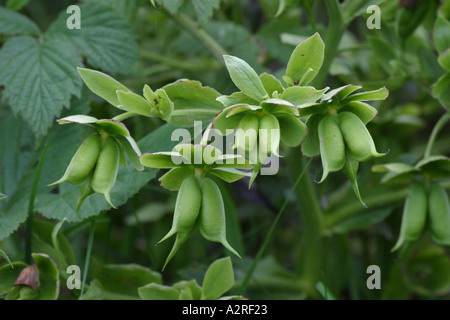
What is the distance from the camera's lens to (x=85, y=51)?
0.80 metres

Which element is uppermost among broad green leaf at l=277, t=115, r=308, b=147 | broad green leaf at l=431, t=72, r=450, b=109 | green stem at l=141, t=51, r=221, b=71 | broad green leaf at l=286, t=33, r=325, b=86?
green stem at l=141, t=51, r=221, b=71

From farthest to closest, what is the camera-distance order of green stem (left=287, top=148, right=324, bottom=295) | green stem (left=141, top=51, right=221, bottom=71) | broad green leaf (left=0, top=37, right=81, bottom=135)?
1. green stem (left=141, top=51, right=221, bottom=71)
2. green stem (left=287, top=148, right=324, bottom=295)
3. broad green leaf (left=0, top=37, right=81, bottom=135)

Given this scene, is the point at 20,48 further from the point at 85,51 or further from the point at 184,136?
the point at 184,136

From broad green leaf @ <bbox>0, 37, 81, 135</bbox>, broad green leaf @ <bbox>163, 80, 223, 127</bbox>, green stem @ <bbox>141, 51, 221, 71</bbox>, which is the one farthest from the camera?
green stem @ <bbox>141, 51, 221, 71</bbox>

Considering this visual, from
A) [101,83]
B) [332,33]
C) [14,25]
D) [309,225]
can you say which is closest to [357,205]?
[309,225]

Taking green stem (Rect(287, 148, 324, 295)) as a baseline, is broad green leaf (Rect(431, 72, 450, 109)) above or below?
above

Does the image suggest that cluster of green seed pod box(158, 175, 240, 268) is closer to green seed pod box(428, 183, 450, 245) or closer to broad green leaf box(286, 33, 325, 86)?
broad green leaf box(286, 33, 325, 86)

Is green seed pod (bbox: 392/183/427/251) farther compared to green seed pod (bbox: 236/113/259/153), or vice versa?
green seed pod (bbox: 392/183/427/251)

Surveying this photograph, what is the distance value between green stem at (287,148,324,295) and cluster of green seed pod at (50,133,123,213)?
36 centimetres

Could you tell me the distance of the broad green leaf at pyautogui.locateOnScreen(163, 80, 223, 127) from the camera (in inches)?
24.3

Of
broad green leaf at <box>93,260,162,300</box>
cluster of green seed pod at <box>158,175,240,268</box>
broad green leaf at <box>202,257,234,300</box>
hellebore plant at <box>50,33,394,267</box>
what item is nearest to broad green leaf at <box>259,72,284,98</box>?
hellebore plant at <box>50,33,394,267</box>

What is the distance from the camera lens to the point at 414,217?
700 millimetres
